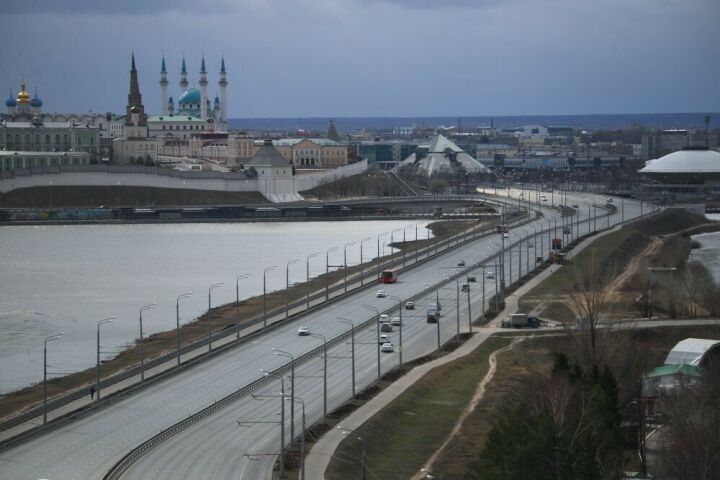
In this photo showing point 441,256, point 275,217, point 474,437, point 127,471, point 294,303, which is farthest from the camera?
point 275,217

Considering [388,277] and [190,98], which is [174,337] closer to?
[388,277]

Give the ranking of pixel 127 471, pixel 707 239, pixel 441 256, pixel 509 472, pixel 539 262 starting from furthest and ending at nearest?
pixel 707 239
pixel 441 256
pixel 539 262
pixel 127 471
pixel 509 472

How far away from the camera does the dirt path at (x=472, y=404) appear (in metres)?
15.0

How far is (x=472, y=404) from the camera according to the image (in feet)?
59.4

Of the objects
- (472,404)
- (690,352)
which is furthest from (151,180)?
(472,404)

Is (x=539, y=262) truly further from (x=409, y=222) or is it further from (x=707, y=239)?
(x=409, y=222)

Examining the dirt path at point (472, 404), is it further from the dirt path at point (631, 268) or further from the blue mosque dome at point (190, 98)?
the blue mosque dome at point (190, 98)

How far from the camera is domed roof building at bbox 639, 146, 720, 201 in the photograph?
70.2 metres

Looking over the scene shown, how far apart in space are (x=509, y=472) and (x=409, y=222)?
43.9m

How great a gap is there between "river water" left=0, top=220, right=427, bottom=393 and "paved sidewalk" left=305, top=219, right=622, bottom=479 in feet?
15.7

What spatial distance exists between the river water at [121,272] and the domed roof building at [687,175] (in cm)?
1878

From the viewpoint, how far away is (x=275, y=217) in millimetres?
56375

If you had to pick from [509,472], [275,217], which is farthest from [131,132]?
[509,472]

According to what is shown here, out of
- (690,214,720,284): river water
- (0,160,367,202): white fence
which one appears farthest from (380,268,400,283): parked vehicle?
(0,160,367,202): white fence
